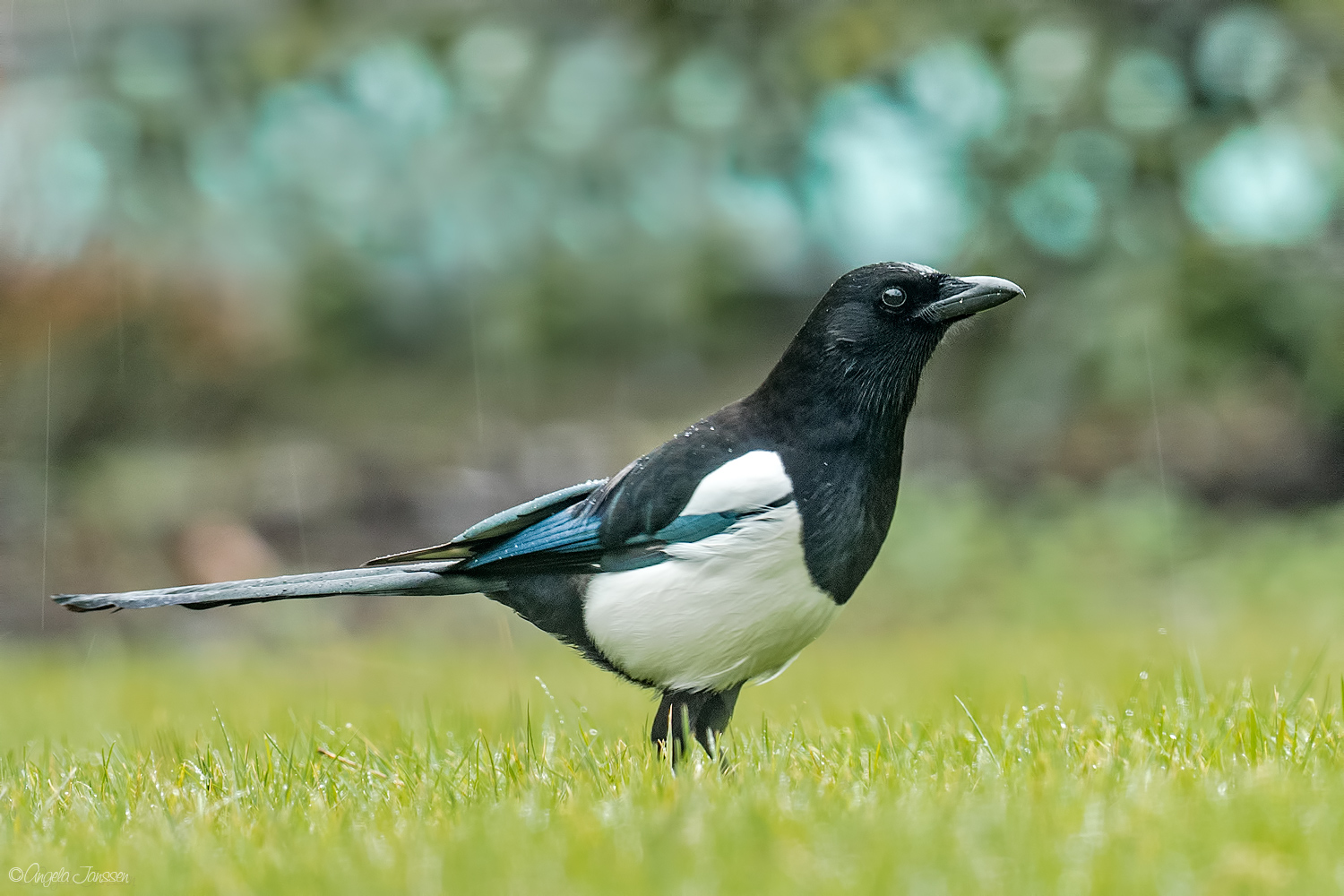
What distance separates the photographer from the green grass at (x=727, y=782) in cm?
199

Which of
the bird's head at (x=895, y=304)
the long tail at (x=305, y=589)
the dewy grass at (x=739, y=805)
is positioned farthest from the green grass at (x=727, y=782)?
the bird's head at (x=895, y=304)

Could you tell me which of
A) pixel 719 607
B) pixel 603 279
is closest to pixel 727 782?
pixel 719 607

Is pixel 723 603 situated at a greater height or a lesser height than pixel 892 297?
lesser

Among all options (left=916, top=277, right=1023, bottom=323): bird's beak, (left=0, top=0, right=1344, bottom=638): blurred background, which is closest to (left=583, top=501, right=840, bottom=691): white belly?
(left=916, top=277, right=1023, bottom=323): bird's beak

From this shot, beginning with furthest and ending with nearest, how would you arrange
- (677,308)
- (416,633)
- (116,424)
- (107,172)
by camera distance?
(677,308) → (107,172) → (116,424) → (416,633)

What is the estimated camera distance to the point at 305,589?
9.44ft

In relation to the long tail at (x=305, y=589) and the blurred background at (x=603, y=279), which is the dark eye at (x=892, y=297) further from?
the blurred background at (x=603, y=279)

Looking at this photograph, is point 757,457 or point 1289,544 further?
point 1289,544

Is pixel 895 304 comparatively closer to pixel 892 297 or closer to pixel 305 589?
pixel 892 297

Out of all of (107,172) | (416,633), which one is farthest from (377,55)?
(416,633)

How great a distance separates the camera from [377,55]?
29.0ft

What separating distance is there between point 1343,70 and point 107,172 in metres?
7.18

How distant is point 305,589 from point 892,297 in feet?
4.64

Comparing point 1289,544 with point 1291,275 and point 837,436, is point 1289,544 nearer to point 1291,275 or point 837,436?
point 1291,275
